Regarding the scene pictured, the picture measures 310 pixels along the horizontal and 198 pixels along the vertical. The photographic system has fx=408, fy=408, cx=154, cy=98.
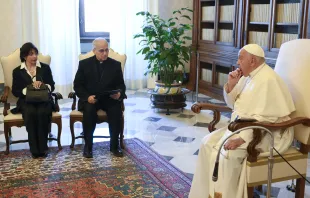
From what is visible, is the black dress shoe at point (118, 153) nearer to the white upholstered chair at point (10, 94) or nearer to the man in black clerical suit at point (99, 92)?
the man in black clerical suit at point (99, 92)

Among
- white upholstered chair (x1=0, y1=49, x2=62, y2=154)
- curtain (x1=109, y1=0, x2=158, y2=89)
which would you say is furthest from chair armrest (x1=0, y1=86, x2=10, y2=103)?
curtain (x1=109, y1=0, x2=158, y2=89)

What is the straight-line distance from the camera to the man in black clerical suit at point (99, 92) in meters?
3.79

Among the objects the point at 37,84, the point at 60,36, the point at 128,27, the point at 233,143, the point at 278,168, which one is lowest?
the point at 278,168

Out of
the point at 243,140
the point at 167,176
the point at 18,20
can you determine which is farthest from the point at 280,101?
the point at 18,20

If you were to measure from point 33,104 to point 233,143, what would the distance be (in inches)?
81.7

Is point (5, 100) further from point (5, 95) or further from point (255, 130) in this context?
point (255, 130)

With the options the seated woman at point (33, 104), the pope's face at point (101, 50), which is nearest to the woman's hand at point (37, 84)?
the seated woman at point (33, 104)

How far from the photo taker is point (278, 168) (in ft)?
→ 8.33

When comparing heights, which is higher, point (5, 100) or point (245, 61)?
point (245, 61)

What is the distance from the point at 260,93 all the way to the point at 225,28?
3.62m

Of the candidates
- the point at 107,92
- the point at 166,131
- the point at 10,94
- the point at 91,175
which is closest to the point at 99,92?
the point at 107,92

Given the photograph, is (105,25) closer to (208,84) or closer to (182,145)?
(208,84)

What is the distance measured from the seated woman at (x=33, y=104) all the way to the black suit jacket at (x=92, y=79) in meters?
0.31

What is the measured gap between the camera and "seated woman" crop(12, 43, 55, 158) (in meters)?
3.73
